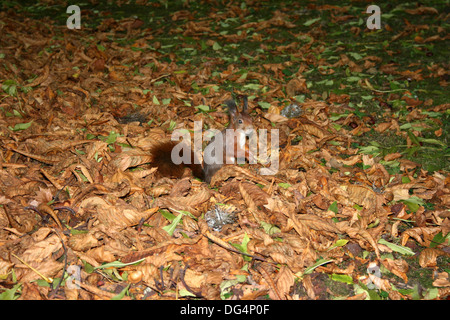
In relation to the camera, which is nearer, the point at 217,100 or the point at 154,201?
the point at 154,201

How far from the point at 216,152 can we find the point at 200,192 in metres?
0.90

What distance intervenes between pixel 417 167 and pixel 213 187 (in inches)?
87.1

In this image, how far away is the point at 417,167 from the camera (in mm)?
4289

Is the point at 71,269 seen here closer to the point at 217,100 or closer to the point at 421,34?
the point at 217,100

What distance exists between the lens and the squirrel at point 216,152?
12.9 feet

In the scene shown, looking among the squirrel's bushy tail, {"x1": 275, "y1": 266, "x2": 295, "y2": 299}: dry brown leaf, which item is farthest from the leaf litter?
the squirrel's bushy tail

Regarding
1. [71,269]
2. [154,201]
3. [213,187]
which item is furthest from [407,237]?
[71,269]

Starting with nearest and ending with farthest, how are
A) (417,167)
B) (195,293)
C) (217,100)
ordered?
(195,293)
(417,167)
(217,100)

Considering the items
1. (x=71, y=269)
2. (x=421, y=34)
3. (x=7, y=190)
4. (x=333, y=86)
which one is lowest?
(x=71, y=269)

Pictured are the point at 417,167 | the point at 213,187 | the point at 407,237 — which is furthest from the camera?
the point at 417,167

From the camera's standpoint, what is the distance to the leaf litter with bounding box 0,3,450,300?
2.90 meters

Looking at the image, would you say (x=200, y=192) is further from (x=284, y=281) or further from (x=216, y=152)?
(x=284, y=281)

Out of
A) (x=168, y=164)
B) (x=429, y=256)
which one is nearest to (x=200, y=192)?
(x=168, y=164)

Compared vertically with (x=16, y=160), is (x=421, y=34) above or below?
above
